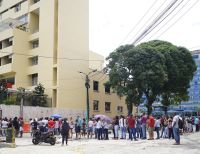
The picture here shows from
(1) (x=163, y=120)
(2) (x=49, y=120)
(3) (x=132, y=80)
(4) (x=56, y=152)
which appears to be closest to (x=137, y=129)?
(1) (x=163, y=120)

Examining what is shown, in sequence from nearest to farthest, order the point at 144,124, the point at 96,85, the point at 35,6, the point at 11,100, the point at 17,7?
1. the point at 144,124
2. the point at 11,100
3. the point at 35,6
4. the point at 96,85
5. the point at 17,7

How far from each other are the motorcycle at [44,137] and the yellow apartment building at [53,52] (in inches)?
868

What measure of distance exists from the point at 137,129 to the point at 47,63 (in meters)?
23.8

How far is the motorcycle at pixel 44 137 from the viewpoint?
23.0 metres

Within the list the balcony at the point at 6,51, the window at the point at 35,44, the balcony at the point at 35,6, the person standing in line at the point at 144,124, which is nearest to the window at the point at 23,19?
the balcony at the point at 35,6

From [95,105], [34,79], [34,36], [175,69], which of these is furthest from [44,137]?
[34,36]

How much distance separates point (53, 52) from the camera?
4728 cm

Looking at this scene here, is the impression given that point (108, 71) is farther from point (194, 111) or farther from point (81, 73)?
point (194, 111)

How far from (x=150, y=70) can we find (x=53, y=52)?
12.0 m

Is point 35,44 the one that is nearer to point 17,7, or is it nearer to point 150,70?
point 17,7

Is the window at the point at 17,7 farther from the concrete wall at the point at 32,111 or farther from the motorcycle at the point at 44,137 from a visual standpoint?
the motorcycle at the point at 44,137

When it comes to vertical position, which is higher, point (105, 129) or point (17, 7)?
point (17, 7)

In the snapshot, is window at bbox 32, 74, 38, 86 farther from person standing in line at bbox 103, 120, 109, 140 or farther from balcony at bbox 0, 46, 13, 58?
person standing in line at bbox 103, 120, 109, 140

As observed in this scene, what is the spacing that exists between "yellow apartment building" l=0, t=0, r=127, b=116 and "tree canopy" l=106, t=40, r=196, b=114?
466 centimetres
